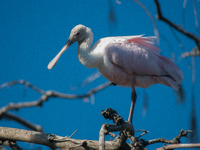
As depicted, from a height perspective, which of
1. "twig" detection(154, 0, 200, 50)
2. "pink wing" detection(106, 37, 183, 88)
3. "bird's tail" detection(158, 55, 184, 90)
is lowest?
"twig" detection(154, 0, 200, 50)

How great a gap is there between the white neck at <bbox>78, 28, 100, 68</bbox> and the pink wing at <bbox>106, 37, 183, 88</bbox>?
9.2 inches

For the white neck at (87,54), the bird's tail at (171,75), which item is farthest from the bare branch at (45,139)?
the bird's tail at (171,75)

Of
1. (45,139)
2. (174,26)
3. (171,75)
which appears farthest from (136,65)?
(174,26)

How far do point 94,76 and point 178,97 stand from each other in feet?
5.01

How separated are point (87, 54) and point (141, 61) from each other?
0.82m

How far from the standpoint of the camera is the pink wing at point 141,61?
168 inches

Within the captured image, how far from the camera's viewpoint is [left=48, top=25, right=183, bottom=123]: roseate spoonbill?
4195 millimetres

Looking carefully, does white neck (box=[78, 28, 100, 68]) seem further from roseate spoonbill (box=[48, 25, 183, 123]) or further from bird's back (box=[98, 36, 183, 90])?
bird's back (box=[98, 36, 183, 90])

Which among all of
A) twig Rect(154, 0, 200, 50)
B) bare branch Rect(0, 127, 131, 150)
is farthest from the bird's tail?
twig Rect(154, 0, 200, 50)

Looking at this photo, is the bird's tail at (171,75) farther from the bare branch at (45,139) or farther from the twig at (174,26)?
the twig at (174,26)

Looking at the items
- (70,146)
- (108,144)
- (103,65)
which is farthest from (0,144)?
(103,65)

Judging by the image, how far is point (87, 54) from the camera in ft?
13.7

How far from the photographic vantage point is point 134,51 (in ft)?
14.3

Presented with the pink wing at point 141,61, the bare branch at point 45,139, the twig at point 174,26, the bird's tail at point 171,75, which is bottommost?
the bare branch at point 45,139
